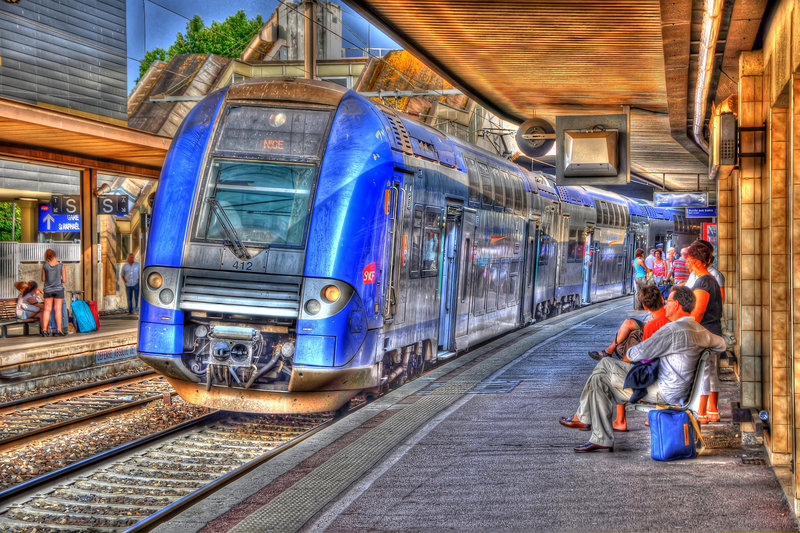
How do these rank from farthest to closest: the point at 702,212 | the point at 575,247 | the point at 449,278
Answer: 1. the point at 575,247
2. the point at 702,212
3. the point at 449,278

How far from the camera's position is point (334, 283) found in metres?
9.14

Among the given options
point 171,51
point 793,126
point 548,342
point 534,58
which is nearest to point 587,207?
point 548,342

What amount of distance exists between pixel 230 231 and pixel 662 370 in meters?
4.46

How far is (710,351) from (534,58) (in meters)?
5.32

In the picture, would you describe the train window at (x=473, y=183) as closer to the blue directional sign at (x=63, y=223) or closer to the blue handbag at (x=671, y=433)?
the blue handbag at (x=671, y=433)

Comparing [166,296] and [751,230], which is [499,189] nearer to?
[751,230]

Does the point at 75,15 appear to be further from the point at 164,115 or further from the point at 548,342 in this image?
the point at 548,342

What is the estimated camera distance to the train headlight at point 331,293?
9133 millimetres

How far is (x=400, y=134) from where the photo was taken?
10562mm

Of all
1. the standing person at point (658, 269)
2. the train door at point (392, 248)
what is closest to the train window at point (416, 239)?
the train door at point (392, 248)

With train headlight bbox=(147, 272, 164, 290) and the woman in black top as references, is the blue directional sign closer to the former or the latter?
train headlight bbox=(147, 272, 164, 290)

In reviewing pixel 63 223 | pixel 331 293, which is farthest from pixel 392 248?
pixel 63 223

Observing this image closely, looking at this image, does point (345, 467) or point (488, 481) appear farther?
point (345, 467)

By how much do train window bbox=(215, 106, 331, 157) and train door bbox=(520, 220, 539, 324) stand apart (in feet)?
28.9
